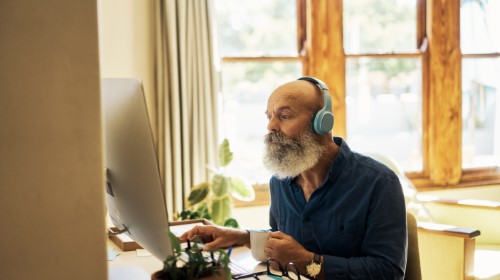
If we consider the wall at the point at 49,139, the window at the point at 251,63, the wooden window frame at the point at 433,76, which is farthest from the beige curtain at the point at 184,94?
the wall at the point at 49,139

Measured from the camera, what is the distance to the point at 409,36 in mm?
3869

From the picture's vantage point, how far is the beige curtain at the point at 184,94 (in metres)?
3.06

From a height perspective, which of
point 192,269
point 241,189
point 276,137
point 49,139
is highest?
point 49,139

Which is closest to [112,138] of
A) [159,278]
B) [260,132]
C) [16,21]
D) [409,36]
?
[159,278]

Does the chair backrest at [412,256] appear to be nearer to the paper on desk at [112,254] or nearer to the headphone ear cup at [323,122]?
the headphone ear cup at [323,122]

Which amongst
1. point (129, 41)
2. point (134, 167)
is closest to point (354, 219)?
point (134, 167)

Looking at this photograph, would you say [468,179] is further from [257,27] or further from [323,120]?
[323,120]

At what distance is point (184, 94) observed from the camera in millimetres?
3092

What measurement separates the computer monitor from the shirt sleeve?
0.56 meters

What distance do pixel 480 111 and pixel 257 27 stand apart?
1.80 meters

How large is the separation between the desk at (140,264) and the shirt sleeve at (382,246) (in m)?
0.20

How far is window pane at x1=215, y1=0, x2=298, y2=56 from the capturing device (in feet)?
11.4

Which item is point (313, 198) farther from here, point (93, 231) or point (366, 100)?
point (366, 100)

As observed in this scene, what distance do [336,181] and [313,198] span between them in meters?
0.08
